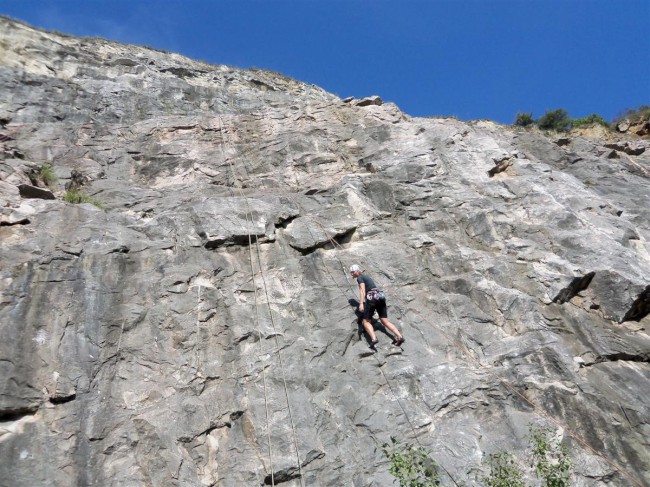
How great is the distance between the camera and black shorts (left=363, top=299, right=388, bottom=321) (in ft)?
31.3

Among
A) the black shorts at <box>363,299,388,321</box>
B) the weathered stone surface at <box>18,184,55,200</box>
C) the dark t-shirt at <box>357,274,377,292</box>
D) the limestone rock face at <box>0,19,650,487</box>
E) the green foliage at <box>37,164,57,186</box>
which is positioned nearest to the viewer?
the limestone rock face at <box>0,19,650,487</box>

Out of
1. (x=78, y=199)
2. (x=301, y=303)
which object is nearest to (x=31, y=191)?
(x=78, y=199)

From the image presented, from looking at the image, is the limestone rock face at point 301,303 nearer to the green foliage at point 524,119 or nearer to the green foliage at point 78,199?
the green foliage at point 78,199

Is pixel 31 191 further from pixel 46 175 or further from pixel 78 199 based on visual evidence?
pixel 46 175

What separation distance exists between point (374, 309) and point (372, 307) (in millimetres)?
100

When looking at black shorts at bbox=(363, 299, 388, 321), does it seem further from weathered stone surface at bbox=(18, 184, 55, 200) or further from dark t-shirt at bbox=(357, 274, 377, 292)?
weathered stone surface at bbox=(18, 184, 55, 200)

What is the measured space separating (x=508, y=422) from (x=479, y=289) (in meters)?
2.87

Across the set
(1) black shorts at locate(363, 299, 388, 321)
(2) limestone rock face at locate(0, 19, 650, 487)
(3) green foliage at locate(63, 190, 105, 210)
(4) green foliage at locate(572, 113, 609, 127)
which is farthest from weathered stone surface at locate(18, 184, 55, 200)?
(4) green foliage at locate(572, 113, 609, 127)

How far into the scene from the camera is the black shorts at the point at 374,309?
9.55 metres

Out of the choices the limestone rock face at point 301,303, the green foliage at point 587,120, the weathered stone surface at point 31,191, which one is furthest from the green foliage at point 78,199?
the green foliage at point 587,120

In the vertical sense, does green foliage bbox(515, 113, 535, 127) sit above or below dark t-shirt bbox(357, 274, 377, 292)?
above

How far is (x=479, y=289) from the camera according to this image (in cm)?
1045

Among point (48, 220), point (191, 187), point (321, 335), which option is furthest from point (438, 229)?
point (48, 220)

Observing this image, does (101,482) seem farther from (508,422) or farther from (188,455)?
(508,422)
